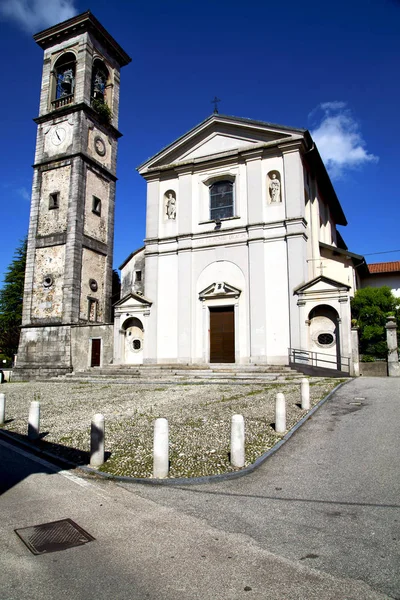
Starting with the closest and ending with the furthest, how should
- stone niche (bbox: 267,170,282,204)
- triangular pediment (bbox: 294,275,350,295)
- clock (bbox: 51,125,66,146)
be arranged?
triangular pediment (bbox: 294,275,350,295)
stone niche (bbox: 267,170,282,204)
clock (bbox: 51,125,66,146)

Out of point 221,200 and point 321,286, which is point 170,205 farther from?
point 321,286

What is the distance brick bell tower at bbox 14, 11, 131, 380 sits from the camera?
2452cm

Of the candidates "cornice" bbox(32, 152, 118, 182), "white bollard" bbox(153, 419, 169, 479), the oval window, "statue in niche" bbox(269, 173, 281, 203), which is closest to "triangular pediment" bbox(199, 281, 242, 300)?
"statue in niche" bbox(269, 173, 281, 203)

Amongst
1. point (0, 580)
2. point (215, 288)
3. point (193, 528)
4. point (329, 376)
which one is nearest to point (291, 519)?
point (193, 528)

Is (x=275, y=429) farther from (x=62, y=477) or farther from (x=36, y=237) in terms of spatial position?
(x=36, y=237)

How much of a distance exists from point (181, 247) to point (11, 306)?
Result: 893 inches

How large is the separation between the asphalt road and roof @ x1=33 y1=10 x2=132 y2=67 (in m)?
30.9

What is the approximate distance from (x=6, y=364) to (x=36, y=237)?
13.9 meters

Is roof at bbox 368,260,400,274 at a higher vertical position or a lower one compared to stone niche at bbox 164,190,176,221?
lower

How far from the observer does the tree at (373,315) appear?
21172 mm

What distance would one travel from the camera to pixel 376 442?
22.6 feet

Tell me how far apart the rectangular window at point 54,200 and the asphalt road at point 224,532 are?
903 inches

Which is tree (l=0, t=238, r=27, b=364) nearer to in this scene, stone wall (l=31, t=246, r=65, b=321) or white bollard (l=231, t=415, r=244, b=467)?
stone wall (l=31, t=246, r=65, b=321)

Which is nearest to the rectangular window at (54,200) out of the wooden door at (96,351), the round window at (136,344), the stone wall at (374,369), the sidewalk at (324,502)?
the wooden door at (96,351)
